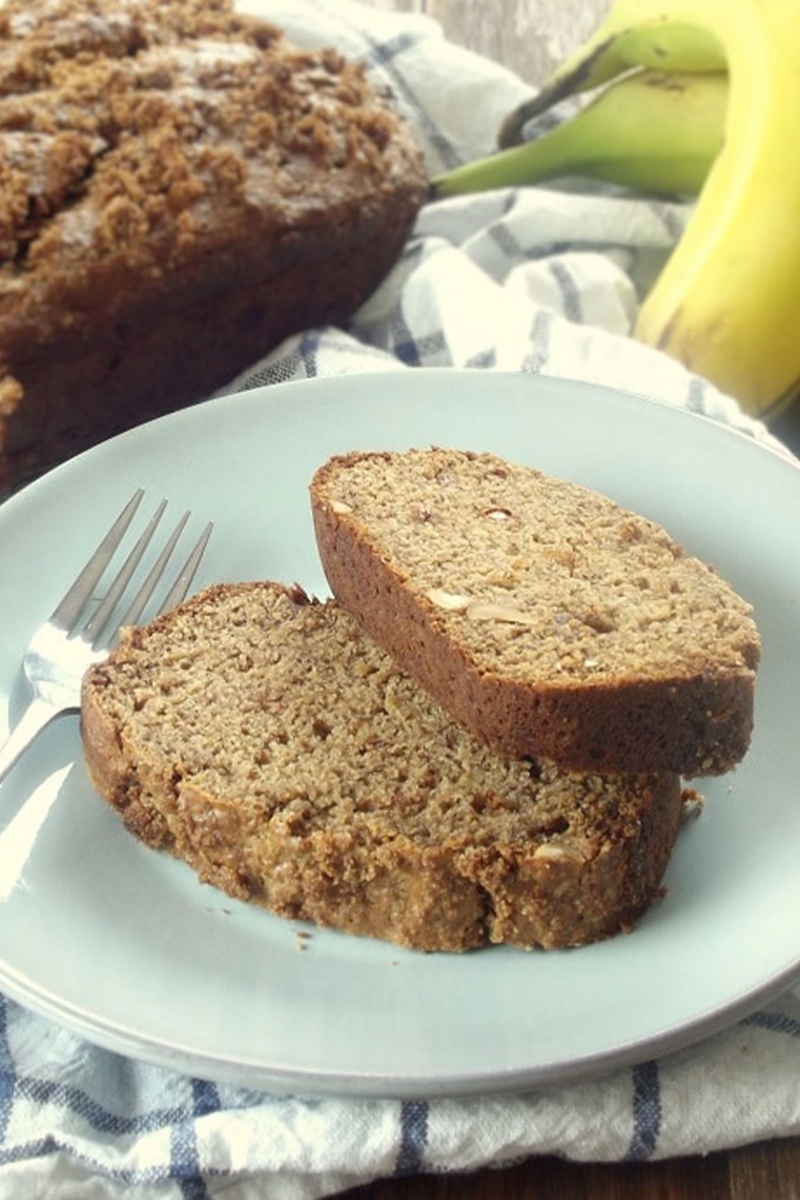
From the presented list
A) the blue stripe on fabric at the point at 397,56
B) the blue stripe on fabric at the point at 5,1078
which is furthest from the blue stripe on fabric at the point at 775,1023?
the blue stripe on fabric at the point at 397,56

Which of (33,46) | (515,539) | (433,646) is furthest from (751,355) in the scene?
(33,46)

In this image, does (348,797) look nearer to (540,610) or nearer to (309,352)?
(540,610)

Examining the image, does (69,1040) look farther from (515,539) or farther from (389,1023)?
(515,539)

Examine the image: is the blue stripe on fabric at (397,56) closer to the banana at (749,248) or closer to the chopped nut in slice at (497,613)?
the banana at (749,248)

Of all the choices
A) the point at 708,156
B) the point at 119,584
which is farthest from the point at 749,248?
the point at 119,584

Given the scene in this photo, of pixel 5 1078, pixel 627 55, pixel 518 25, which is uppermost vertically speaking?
pixel 627 55
